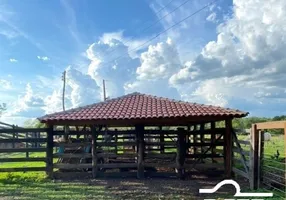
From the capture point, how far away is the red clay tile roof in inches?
398

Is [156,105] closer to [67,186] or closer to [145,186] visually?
[145,186]

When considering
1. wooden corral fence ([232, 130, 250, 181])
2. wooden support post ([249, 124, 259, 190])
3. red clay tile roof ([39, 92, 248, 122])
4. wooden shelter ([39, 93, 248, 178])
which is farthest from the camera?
wooden shelter ([39, 93, 248, 178])

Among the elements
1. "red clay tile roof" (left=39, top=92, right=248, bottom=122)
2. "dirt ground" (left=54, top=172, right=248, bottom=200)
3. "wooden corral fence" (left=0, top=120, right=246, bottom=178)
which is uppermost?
"red clay tile roof" (left=39, top=92, right=248, bottom=122)

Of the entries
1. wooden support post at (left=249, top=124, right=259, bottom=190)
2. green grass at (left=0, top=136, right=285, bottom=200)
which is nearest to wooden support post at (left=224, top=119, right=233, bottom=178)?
wooden support post at (left=249, top=124, right=259, bottom=190)

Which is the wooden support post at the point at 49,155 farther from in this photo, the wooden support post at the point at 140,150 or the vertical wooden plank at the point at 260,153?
the vertical wooden plank at the point at 260,153

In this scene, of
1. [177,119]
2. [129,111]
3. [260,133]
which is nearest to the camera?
[260,133]

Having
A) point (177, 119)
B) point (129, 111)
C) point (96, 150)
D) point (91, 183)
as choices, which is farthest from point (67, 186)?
point (177, 119)

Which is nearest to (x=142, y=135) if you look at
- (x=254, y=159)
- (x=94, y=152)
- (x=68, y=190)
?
(x=94, y=152)

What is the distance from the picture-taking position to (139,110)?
1097 centimetres

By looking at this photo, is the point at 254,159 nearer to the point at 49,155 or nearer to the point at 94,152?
the point at 94,152

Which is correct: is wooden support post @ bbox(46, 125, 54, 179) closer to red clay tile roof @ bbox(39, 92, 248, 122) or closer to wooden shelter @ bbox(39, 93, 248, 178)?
wooden shelter @ bbox(39, 93, 248, 178)

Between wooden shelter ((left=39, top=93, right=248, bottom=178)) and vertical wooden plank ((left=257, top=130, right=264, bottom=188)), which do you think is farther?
wooden shelter ((left=39, top=93, right=248, bottom=178))

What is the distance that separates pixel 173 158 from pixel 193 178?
0.95m

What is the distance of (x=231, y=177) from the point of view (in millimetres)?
10234
